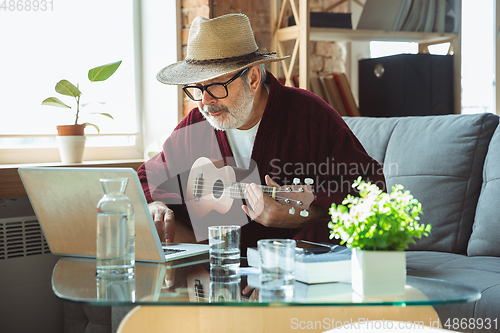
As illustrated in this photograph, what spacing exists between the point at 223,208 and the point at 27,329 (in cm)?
114

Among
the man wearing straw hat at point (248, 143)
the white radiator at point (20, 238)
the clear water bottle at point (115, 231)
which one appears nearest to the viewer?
the clear water bottle at point (115, 231)

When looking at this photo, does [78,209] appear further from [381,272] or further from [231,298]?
[381,272]

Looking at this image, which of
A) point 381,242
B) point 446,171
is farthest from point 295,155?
point 381,242

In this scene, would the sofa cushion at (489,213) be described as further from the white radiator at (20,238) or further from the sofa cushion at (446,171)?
the white radiator at (20,238)

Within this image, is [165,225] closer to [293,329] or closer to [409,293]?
[293,329]

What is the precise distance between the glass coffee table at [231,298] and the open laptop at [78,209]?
1.6 inches

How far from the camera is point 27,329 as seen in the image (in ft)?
7.34

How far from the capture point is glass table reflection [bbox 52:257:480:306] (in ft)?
2.85

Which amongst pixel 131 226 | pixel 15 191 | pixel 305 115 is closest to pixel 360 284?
pixel 131 226

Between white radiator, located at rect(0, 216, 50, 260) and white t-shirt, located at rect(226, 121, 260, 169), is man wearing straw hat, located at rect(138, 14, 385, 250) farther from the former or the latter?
white radiator, located at rect(0, 216, 50, 260)

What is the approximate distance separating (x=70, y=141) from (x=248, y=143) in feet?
2.77

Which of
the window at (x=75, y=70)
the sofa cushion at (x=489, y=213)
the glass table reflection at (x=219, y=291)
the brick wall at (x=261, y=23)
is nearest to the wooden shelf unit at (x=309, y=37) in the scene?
the brick wall at (x=261, y=23)

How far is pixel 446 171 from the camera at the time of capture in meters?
1.94

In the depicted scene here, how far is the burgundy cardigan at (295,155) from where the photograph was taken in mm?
1786
